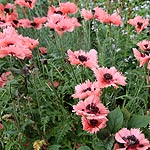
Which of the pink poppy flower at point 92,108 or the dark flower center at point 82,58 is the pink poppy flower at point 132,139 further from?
the dark flower center at point 82,58

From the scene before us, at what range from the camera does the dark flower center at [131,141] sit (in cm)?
138

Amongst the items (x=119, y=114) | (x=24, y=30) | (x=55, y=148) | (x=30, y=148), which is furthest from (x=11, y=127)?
(x=24, y=30)

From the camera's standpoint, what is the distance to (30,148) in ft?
5.94

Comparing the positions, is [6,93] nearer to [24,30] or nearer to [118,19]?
[118,19]

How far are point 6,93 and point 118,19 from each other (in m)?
0.66

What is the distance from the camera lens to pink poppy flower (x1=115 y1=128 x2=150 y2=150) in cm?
138

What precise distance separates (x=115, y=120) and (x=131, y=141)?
15 centimetres

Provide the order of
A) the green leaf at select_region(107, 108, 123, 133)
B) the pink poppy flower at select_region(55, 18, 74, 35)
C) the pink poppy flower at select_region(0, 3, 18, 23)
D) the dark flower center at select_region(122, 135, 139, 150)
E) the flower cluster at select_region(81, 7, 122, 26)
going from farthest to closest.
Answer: the pink poppy flower at select_region(0, 3, 18, 23) → the flower cluster at select_region(81, 7, 122, 26) → the pink poppy flower at select_region(55, 18, 74, 35) → the green leaf at select_region(107, 108, 123, 133) → the dark flower center at select_region(122, 135, 139, 150)

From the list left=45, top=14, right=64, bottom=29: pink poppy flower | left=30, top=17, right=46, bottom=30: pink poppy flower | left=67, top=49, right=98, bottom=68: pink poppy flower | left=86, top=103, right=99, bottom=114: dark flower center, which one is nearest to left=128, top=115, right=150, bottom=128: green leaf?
left=86, top=103, right=99, bottom=114: dark flower center

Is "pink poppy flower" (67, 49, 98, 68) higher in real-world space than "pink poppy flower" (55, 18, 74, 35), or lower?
lower

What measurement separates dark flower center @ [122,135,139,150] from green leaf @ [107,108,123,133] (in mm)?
84

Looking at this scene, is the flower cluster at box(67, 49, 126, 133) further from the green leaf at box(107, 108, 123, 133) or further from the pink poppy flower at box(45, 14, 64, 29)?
the pink poppy flower at box(45, 14, 64, 29)

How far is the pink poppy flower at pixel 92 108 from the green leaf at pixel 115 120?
5 centimetres

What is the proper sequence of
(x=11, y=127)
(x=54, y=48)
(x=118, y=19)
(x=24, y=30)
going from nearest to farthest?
(x=11, y=127)
(x=118, y=19)
(x=54, y=48)
(x=24, y=30)
